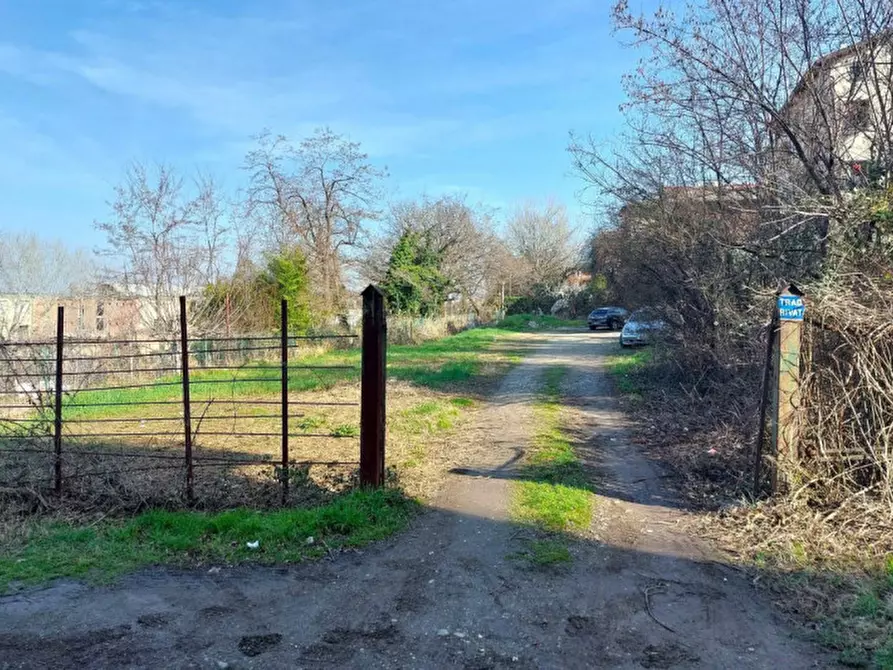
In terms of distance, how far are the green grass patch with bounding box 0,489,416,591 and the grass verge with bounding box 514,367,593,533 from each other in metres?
1.34

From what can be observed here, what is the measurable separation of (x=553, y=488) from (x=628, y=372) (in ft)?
37.2

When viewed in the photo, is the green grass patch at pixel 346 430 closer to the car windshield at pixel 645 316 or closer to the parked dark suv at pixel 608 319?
the car windshield at pixel 645 316

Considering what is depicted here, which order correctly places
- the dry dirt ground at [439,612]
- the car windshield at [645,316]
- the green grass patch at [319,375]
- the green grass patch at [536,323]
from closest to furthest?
the dry dirt ground at [439,612], the green grass patch at [319,375], the car windshield at [645,316], the green grass patch at [536,323]

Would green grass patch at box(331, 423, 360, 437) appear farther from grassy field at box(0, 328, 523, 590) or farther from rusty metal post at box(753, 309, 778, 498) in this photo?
rusty metal post at box(753, 309, 778, 498)

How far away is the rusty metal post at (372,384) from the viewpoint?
662 cm

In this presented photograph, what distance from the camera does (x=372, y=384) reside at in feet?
21.7

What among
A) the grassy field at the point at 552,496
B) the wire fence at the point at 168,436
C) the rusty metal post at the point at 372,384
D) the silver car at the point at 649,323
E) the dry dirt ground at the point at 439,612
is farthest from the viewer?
the silver car at the point at 649,323

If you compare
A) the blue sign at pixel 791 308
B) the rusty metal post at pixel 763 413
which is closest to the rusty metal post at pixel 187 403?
the rusty metal post at pixel 763 413

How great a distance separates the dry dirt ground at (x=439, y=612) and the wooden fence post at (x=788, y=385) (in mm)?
1302

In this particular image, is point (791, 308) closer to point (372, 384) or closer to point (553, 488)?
point (553, 488)

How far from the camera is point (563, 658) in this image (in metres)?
3.89

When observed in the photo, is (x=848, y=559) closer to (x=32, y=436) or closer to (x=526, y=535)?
(x=526, y=535)

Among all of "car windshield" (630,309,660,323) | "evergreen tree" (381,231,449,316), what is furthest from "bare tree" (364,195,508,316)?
"car windshield" (630,309,660,323)

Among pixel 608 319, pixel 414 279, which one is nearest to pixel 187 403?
pixel 414 279
